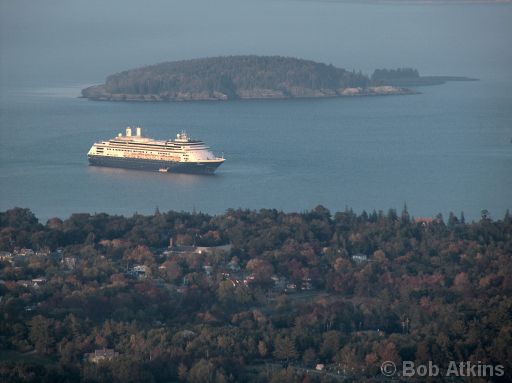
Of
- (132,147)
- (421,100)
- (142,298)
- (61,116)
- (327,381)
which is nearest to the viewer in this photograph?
(327,381)

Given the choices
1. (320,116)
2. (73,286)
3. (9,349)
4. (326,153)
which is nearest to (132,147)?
(326,153)

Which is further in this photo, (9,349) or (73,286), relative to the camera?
(73,286)

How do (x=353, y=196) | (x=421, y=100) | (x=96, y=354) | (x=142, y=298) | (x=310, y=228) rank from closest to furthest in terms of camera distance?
(x=96, y=354), (x=142, y=298), (x=310, y=228), (x=353, y=196), (x=421, y=100)

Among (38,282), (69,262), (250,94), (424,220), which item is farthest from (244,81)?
(38,282)

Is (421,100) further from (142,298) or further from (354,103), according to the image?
(142,298)

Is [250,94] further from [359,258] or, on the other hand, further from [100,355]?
[100,355]

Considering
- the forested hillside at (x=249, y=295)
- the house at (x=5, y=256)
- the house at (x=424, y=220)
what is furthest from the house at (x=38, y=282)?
the house at (x=424, y=220)
